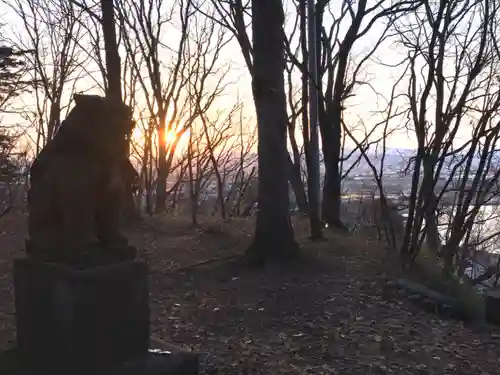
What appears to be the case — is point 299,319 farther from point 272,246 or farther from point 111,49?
point 111,49

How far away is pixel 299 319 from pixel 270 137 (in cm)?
249

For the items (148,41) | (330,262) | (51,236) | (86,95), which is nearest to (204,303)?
(330,262)

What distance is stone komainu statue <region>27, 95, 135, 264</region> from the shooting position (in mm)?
3646

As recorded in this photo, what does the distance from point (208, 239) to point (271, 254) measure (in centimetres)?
207

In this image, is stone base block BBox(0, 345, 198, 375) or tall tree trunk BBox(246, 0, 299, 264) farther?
tall tree trunk BBox(246, 0, 299, 264)

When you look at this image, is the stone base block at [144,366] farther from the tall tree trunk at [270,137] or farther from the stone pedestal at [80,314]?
the tall tree trunk at [270,137]

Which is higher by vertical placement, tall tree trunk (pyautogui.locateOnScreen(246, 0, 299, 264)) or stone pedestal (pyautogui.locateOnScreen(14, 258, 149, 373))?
tall tree trunk (pyautogui.locateOnScreen(246, 0, 299, 264))

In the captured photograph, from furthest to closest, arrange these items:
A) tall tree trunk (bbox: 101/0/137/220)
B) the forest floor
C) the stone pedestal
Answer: tall tree trunk (bbox: 101/0/137/220) → the forest floor → the stone pedestal

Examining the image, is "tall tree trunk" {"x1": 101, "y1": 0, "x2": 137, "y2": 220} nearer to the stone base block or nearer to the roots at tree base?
the roots at tree base

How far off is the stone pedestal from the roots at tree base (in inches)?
130

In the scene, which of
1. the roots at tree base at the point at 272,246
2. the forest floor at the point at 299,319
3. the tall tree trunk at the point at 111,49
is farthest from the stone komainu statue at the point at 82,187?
the tall tree trunk at the point at 111,49

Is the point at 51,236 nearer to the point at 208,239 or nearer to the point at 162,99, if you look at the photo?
the point at 208,239

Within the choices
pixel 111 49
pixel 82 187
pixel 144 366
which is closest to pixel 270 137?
pixel 82 187

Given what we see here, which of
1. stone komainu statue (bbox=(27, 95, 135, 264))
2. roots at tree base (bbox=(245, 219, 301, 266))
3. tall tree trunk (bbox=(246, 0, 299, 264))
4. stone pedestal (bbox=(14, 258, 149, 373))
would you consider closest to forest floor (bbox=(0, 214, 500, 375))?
roots at tree base (bbox=(245, 219, 301, 266))
